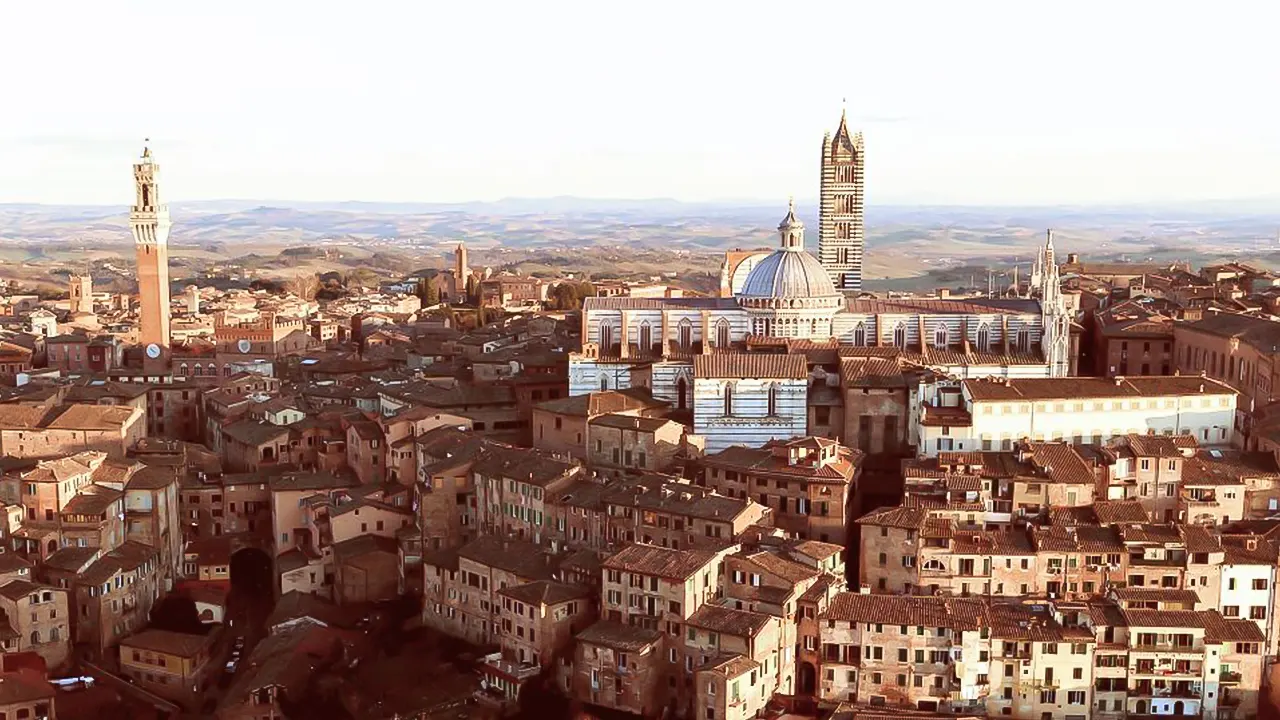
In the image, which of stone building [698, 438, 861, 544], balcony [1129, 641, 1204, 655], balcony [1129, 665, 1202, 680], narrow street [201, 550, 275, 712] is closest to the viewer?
balcony [1129, 641, 1204, 655]

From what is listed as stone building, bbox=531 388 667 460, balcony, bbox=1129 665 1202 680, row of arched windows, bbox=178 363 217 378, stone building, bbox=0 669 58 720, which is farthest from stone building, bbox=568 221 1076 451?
stone building, bbox=0 669 58 720

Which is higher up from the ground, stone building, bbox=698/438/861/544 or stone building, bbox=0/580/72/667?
stone building, bbox=698/438/861/544

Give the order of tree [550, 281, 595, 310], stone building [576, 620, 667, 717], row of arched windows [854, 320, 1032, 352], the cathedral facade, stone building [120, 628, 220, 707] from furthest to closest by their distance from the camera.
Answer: tree [550, 281, 595, 310] → row of arched windows [854, 320, 1032, 352] → the cathedral facade → stone building [120, 628, 220, 707] → stone building [576, 620, 667, 717]

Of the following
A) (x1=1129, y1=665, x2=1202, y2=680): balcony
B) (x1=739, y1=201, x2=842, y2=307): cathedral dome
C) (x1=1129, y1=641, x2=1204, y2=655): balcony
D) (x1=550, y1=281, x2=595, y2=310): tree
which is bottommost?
(x1=1129, y1=665, x2=1202, y2=680): balcony

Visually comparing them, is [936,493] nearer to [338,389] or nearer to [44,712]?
[44,712]

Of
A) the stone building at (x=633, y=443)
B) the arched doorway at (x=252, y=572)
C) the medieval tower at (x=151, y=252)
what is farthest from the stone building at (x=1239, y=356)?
the medieval tower at (x=151, y=252)

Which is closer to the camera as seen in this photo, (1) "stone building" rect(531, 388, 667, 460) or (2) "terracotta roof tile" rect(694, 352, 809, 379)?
(1) "stone building" rect(531, 388, 667, 460)

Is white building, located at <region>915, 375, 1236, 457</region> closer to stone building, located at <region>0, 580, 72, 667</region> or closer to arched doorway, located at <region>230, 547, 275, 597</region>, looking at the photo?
arched doorway, located at <region>230, 547, 275, 597</region>
